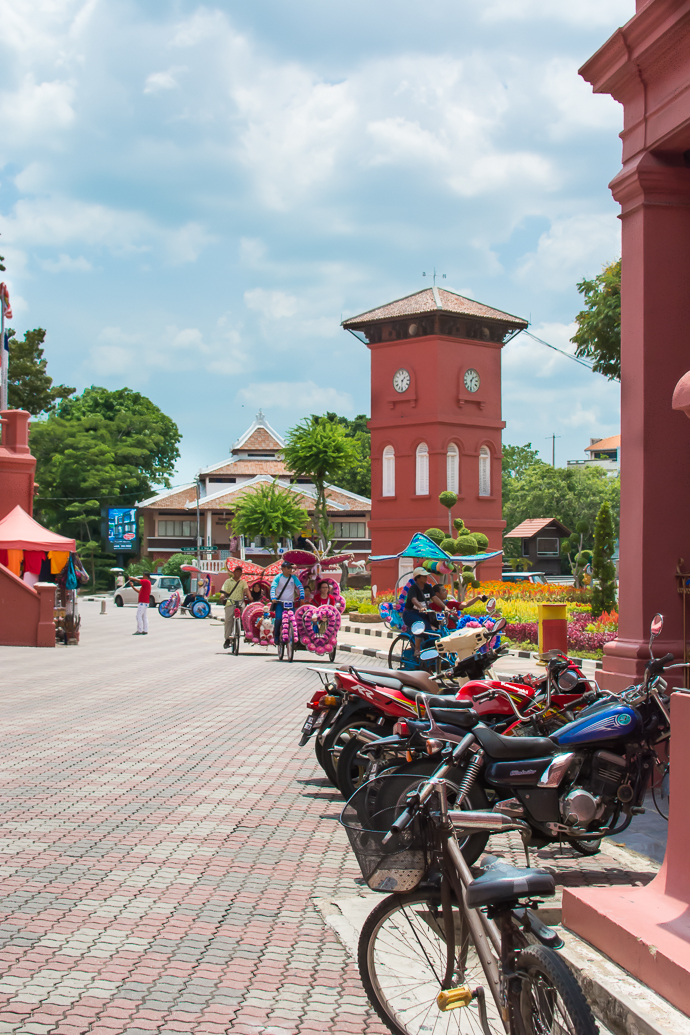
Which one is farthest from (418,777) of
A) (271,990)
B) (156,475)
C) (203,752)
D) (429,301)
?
(156,475)

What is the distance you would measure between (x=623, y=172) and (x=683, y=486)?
8.96 ft

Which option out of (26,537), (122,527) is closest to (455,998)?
(26,537)

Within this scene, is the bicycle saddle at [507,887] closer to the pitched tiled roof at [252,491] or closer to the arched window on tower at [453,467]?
the arched window on tower at [453,467]

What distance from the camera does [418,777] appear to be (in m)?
4.00

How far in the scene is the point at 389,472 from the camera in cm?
4647

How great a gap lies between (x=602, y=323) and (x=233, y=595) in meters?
9.78

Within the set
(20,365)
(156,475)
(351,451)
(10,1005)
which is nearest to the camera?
(10,1005)

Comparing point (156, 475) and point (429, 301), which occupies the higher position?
point (429, 301)

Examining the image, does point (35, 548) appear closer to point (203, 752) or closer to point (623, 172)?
point (203, 752)

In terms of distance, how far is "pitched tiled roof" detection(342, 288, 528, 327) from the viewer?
45844mm

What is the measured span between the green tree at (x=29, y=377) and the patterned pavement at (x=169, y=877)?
41000 millimetres

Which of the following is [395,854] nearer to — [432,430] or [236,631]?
[236,631]

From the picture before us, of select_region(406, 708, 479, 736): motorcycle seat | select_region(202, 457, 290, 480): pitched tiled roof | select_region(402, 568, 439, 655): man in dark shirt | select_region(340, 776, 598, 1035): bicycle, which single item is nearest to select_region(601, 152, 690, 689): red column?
select_region(406, 708, 479, 736): motorcycle seat

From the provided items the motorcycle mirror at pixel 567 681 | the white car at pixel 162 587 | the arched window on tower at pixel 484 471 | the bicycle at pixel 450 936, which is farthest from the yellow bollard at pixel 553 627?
the white car at pixel 162 587
